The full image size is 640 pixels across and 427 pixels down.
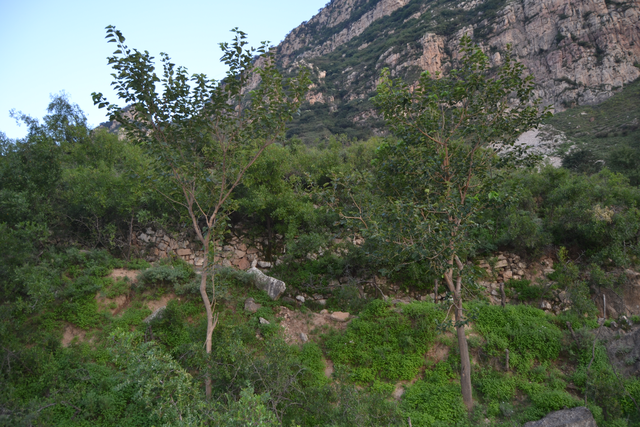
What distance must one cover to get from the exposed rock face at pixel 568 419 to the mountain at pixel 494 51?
40.6m

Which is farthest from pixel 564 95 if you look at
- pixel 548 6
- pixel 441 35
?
pixel 441 35

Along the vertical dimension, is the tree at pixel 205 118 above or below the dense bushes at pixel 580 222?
above

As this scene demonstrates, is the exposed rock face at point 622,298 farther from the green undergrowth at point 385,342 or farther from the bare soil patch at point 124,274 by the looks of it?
the bare soil patch at point 124,274

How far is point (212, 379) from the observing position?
609 centimetres

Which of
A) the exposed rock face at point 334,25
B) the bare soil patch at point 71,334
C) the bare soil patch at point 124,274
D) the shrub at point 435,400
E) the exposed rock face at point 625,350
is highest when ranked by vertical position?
the exposed rock face at point 334,25

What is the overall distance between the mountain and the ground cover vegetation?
113ft

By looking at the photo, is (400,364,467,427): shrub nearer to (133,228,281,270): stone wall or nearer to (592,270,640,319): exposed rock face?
(592,270,640,319): exposed rock face

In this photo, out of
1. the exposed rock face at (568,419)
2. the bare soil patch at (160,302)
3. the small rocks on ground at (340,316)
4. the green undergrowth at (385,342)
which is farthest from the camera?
the small rocks on ground at (340,316)

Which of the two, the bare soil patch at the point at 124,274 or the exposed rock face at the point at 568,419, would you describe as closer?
the exposed rock face at the point at 568,419

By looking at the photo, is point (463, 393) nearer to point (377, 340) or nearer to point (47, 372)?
point (377, 340)

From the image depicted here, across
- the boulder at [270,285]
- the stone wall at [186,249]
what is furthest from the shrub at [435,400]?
the stone wall at [186,249]

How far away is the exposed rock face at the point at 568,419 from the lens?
6449 millimetres

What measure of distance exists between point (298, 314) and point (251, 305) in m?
1.55

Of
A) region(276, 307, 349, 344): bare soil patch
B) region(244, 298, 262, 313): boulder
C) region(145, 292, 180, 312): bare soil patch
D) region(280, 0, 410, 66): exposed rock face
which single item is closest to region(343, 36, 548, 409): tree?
region(276, 307, 349, 344): bare soil patch
